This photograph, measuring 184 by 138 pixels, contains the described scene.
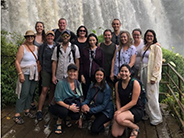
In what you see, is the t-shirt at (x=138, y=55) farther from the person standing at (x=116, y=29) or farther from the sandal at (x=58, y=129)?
the sandal at (x=58, y=129)

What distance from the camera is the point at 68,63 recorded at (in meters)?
4.41

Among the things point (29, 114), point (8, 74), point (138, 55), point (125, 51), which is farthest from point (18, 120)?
point (138, 55)

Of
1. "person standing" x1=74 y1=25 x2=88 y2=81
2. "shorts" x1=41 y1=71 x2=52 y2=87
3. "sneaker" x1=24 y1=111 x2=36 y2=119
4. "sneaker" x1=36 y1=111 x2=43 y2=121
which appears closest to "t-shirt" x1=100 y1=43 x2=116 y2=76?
"person standing" x1=74 y1=25 x2=88 y2=81

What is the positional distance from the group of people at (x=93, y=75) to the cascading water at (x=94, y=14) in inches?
82.6

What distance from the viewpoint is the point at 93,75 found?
448 centimetres

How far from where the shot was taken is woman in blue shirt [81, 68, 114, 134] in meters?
4.05

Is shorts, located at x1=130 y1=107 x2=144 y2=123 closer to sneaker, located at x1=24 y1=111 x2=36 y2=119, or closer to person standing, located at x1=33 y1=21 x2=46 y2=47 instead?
sneaker, located at x1=24 y1=111 x2=36 y2=119

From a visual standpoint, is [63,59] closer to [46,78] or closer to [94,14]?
[46,78]

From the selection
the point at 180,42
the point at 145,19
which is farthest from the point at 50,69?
the point at 180,42

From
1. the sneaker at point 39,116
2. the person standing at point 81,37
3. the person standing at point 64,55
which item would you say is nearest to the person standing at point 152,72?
the person standing at point 81,37

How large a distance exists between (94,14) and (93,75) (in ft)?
42.6

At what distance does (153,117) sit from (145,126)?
24cm

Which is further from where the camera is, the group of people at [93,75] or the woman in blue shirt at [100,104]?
the woman in blue shirt at [100,104]

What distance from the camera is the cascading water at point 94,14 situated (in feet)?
35.4
